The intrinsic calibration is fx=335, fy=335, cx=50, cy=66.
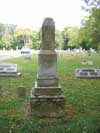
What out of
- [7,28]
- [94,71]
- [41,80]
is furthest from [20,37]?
[41,80]

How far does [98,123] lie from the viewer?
834 cm

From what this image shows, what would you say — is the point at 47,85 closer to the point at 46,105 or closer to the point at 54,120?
the point at 46,105

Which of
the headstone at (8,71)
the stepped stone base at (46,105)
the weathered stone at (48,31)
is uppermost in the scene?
the weathered stone at (48,31)

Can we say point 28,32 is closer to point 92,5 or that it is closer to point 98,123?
point 92,5

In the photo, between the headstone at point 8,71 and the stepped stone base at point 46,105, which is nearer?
the stepped stone base at point 46,105

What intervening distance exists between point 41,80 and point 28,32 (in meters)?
99.6

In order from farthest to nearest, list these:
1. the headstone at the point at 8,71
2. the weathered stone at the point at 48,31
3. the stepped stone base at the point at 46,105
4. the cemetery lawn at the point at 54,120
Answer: the headstone at the point at 8,71
the weathered stone at the point at 48,31
the stepped stone base at the point at 46,105
the cemetery lawn at the point at 54,120

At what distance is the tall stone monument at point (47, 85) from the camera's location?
9125 mm

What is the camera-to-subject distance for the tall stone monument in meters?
9.12

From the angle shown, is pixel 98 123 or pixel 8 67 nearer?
pixel 98 123

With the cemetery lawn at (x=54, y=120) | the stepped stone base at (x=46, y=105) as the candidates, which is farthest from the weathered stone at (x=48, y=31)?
the cemetery lawn at (x=54, y=120)

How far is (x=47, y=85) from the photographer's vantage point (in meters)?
9.52

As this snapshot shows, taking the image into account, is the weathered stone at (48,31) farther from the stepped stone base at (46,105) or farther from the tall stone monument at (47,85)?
the stepped stone base at (46,105)

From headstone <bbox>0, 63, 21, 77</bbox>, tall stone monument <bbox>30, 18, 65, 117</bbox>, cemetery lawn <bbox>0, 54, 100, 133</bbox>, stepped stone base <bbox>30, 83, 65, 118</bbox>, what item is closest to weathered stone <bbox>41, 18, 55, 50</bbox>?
tall stone monument <bbox>30, 18, 65, 117</bbox>
